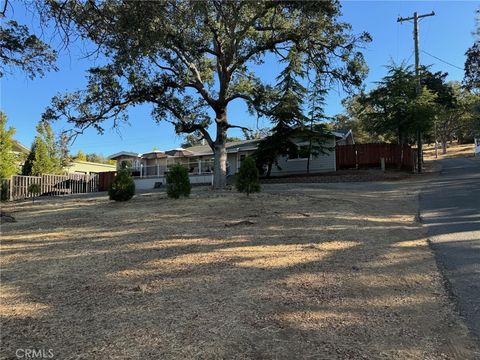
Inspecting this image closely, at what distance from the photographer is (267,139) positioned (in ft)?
92.7

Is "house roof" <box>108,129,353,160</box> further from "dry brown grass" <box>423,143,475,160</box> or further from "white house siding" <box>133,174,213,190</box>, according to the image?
"dry brown grass" <box>423,143,475,160</box>

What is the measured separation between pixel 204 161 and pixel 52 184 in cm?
1133

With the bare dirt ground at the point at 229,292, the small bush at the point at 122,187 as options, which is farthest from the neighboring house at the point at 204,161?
the bare dirt ground at the point at 229,292

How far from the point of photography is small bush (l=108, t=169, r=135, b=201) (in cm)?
1468

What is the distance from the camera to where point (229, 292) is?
16.8 feet

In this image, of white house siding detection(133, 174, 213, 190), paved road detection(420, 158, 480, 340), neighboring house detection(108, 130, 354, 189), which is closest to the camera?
paved road detection(420, 158, 480, 340)

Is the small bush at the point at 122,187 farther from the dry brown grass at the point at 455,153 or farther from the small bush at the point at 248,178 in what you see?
the dry brown grass at the point at 455,153

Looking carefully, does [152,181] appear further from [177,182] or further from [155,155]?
[177,182]

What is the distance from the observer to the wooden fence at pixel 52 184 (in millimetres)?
26625

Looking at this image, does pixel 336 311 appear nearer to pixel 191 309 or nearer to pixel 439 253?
pixel 191 309

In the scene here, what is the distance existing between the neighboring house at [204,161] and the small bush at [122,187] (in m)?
16.5

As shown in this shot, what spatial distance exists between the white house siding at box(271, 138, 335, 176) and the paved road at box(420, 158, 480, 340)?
16594 millimetres

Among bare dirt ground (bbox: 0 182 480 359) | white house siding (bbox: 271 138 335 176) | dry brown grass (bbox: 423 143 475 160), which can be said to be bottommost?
bare dirt ground (bbox: 0 182 480 359)

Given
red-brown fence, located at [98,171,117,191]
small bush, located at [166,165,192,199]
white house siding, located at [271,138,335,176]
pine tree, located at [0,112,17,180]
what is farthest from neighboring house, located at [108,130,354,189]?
small bush, located at [166,165,192,199]
